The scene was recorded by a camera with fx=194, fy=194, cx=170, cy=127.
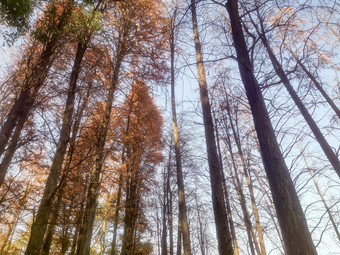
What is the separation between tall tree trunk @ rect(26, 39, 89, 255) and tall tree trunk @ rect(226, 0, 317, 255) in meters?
3.32

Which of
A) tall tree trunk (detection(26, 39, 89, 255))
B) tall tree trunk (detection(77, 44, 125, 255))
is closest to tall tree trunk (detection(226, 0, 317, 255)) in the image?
tall tree trunk (detection(77, 44, 125, 255))

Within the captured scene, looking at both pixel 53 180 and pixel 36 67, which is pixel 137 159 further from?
pixel 36 67

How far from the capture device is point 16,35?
14.4 ft

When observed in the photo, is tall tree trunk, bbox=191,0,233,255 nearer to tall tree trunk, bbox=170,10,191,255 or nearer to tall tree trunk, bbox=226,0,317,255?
tall tree trunk, bbox=226,0,317,255

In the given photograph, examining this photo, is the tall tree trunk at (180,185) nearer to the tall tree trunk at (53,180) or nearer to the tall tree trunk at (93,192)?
the tall tree trunk at (93,192)

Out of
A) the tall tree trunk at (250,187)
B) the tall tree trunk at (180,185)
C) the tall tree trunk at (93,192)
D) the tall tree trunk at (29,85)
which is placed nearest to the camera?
the tall tree trunk at (29,85)

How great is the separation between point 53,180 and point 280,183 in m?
4.51

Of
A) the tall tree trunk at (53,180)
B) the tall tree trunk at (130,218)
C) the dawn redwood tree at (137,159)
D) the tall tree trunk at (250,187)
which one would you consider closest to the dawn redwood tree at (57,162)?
the tall tree trunk at (53,180)

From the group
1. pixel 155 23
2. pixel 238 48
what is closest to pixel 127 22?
pixel 155 23

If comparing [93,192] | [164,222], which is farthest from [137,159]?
[164,222]

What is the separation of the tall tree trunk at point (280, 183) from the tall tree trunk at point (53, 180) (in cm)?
332

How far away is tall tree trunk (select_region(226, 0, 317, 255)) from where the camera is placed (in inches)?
64.7

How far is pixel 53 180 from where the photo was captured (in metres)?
4.38

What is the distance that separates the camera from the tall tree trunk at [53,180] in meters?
3.65
